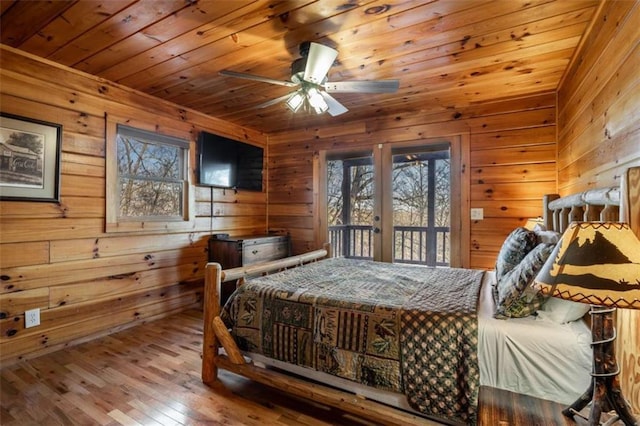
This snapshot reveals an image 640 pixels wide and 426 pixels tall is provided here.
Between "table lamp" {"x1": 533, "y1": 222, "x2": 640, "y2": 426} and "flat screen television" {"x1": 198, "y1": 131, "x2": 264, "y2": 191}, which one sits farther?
"flat screen television" {"x1": 198, "y1": 131, "x2": 264, "y2": 191}

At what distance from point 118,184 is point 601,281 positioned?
3.63 meters

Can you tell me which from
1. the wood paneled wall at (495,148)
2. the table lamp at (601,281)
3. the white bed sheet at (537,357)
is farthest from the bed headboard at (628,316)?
the wood paneled wall at (495,148)

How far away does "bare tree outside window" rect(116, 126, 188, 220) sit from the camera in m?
3.19

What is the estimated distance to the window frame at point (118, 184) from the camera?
2998mm

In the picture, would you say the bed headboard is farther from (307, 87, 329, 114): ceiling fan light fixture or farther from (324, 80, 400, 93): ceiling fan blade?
(307, 87, 329, 114): ceiling fan light fixture

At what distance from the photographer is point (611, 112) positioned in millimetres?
1689

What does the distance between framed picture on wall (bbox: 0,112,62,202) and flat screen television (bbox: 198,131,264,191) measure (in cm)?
144

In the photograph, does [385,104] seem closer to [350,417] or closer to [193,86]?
[193,86]

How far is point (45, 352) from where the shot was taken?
2596 millimetres

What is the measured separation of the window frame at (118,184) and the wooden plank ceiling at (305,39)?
428mm

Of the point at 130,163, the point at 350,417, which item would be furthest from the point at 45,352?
the point at 350,417

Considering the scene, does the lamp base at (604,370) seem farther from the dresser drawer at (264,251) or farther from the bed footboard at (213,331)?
the dresser drawer at (264,251)

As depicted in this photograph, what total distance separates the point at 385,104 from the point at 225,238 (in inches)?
100

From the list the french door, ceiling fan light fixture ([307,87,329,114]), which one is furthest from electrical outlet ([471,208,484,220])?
ceiling fan light fixture ([307,87,329,114])
